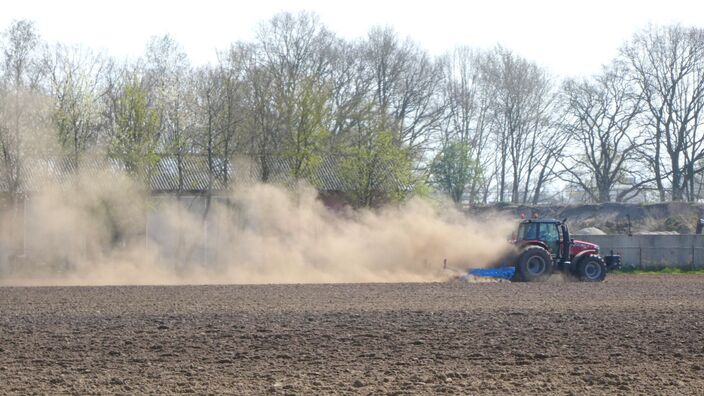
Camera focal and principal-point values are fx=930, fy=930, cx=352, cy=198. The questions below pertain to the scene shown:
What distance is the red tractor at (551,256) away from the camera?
3462 centimetres

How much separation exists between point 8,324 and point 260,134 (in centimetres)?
3211

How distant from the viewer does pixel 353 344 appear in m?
Result: 17.5

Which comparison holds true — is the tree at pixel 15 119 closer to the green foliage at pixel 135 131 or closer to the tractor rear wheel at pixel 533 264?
the green foliage at pixel 135 131

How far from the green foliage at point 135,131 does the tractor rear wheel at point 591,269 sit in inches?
847

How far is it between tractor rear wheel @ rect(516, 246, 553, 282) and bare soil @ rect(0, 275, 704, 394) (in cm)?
623

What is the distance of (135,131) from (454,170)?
26381mm

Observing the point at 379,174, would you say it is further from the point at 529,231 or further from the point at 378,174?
the point at 529,231

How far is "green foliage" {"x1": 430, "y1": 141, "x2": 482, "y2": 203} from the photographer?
213 feet

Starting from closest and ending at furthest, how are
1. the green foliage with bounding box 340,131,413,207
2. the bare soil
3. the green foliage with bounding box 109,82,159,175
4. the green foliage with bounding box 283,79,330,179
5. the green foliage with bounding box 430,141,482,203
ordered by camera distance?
the bare soil
the green foliage with bounding box 109,82,159,175
the green foliage with bounding box 283,79,330,179
the green foliage with bounding box 340,131,413,207
the green foliage with bounding box 430,141,482,203

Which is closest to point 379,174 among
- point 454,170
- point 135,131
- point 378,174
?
point 378,174

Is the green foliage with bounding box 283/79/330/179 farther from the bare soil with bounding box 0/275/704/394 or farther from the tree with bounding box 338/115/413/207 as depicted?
the bare soil with bounding box 0/275/704/394

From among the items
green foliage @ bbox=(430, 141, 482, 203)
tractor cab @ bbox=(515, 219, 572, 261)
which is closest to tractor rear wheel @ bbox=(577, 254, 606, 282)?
tractor cab @ bbox=(515, 219, 572, 261)

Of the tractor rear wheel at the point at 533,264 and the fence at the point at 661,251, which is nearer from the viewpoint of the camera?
the tractor rear wheel at the point at 533,264

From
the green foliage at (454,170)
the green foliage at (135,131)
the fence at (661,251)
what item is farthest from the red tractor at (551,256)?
the green foliage at (454,170)
